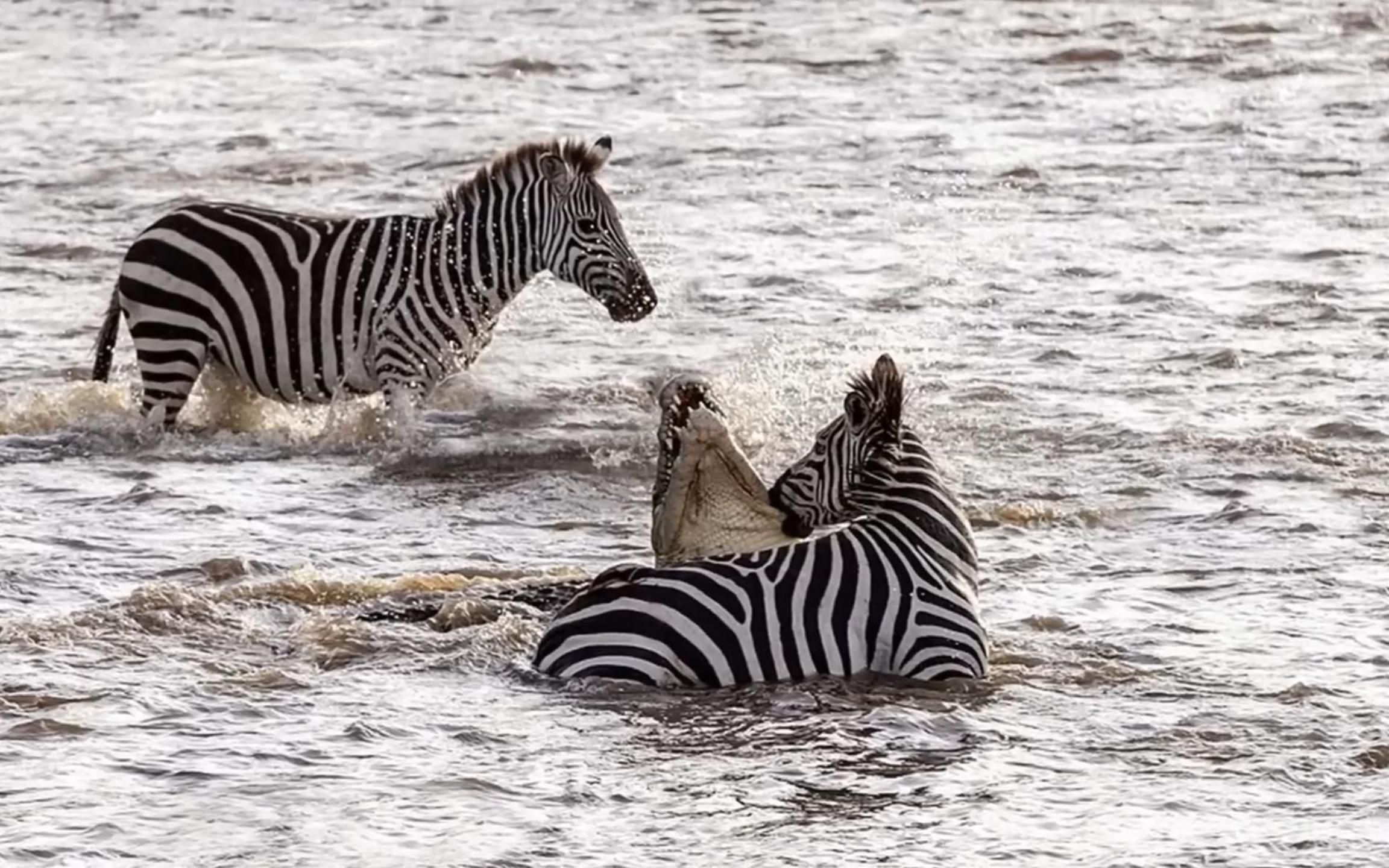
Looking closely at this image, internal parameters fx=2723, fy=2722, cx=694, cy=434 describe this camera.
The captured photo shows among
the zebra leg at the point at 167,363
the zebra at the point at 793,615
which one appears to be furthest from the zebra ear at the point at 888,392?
the zebra leg at the point at 167,363

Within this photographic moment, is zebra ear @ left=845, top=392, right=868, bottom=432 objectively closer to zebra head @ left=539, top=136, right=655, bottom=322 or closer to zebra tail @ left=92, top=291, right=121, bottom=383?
zebra head @ left=539, top=136, right=655, bottom=322

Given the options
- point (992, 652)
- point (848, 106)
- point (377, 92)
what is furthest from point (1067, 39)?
point (992, 652)

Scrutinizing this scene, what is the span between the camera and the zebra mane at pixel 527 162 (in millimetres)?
11609

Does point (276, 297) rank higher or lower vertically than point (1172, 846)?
higher

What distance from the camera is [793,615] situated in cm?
743

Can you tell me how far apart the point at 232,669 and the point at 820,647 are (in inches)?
68.5

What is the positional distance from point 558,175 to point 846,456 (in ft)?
12.6

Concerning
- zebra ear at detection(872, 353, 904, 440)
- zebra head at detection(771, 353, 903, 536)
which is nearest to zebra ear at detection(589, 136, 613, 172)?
zebra head at detection(771, 353, 903, 536)

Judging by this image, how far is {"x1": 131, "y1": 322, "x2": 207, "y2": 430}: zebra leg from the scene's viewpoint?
11250mm

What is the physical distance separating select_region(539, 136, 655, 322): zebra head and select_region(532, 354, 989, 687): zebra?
4.09 meters

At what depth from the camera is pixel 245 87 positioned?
2100cm

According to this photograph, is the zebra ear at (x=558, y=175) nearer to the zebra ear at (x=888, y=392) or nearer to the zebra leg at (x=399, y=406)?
the zebra leg at (x=399, y=406)

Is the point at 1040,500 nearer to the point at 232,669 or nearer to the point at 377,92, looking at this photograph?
the point at 232,669

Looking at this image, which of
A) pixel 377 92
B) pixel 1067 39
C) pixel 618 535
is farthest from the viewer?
pixel 1067 39
